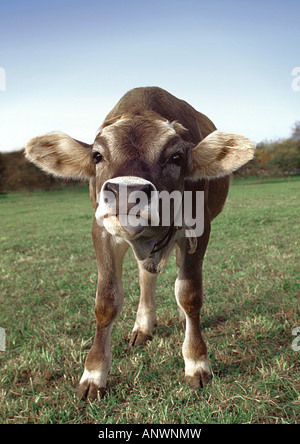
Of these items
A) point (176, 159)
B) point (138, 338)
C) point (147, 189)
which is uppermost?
point (176, 159)

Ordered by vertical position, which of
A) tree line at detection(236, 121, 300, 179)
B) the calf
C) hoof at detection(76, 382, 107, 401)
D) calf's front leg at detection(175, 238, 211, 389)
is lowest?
tree line at detection(236, 121, 300, 179)

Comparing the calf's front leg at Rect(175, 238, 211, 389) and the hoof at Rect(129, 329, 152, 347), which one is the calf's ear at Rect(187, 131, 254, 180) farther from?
the hoof at Rect(129, 329, 152, 347)

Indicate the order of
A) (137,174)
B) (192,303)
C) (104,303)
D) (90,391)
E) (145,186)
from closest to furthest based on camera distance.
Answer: (145,186) → (137,174) → (90,391) → (104,303) → (192,303)

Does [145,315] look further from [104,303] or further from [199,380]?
[199,380]

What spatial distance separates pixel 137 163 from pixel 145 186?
269mm

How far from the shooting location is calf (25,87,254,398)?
238 centimetres

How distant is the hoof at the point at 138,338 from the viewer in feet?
12.4

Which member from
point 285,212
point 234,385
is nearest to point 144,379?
point 234,385

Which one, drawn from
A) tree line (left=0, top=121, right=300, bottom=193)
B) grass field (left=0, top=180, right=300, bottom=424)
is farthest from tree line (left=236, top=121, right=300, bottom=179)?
grass field (left=0, top=180, right=300, bottom=424)

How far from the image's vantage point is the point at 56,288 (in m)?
5.75

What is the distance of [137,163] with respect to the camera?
2.48m

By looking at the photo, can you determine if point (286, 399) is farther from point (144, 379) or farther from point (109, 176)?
point (109, 176)

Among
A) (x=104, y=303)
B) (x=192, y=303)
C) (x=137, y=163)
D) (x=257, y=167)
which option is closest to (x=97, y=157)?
(x=137, y=163)
